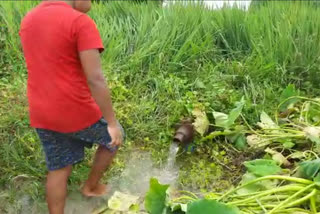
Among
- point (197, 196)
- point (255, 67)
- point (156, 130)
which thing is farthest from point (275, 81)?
point (197, 196)

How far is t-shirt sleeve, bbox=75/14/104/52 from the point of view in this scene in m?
2.21

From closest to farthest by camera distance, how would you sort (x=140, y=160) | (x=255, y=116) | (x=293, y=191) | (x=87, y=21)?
1. (x=87, y=21)
2. (x=293, y=191)
3. (x=140, y=160)
4. (x=255, y=116)

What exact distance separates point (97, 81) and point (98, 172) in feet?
2.33

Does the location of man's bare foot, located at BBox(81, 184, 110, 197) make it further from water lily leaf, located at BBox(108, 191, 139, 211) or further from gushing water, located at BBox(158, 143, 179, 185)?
gushing water, located at BBox(158, 143, 179, 185)

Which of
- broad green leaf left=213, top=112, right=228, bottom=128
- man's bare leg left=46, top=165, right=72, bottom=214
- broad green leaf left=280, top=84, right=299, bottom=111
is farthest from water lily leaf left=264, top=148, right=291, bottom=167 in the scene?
man's bare leg left=46, top=165, right=72, bottom=214

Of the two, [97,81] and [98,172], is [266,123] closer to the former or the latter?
[98,172]

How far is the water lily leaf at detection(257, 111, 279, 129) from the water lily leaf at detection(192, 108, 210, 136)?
0.35 metres

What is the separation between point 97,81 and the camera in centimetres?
229

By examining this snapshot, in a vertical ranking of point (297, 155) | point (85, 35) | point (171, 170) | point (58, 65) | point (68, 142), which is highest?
point (85, 35)

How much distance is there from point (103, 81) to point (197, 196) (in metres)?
1.06

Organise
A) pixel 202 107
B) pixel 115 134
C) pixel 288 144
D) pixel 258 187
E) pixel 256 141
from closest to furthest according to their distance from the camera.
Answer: pixel 115 134 < pixel 258 187 < pixel 288 144 < pixel 256 141 < pixel 202 107

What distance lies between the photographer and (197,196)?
3.01 m

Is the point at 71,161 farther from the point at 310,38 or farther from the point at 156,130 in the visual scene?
the point at 310,38

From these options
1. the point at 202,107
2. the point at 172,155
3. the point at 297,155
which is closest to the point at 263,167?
the point at 297,155
